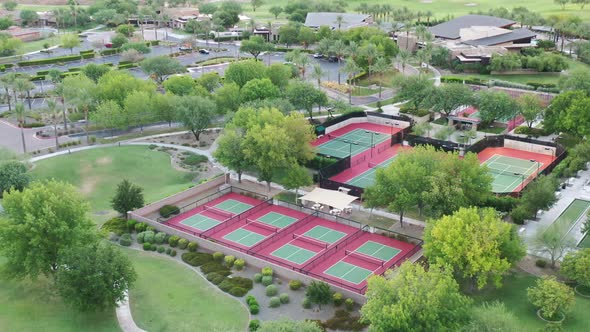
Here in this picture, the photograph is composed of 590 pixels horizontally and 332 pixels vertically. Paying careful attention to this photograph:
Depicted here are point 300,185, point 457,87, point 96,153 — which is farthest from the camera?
point 457,87

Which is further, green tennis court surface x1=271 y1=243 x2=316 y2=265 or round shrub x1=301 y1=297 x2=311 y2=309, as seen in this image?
green tennis court surface x1=271 y1=243 x2=316 y2=265

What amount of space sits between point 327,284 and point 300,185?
63.9ft

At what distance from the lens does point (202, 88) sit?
93.9 metres

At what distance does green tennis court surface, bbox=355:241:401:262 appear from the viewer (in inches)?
2218

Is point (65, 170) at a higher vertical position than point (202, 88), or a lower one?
lower

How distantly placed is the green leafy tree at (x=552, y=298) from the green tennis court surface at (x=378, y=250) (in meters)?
13.0

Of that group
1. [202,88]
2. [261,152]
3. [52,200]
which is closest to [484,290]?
[261,152]

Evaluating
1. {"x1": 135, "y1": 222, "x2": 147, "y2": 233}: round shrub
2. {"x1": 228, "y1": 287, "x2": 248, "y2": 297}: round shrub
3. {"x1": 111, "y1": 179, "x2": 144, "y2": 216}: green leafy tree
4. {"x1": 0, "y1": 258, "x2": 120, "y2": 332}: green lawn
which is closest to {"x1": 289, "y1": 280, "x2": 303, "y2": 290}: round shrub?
{"x1": 228, "y1": 287, "x2": 248, "y2": 297}: round shrub

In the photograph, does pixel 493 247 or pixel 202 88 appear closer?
pixel 493 247

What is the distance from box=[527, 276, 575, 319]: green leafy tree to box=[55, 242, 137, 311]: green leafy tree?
2983 centimetres

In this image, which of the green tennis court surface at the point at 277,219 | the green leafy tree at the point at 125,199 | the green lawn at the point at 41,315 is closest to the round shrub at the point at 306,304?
the green lawn at the point at 41,315

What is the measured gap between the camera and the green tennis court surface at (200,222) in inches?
2465

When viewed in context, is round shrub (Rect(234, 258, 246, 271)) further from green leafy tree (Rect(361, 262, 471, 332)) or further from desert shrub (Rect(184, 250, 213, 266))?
green leafy tree (Rect(361, 262, 471, 332))

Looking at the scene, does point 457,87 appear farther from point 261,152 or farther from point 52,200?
point 52,200
